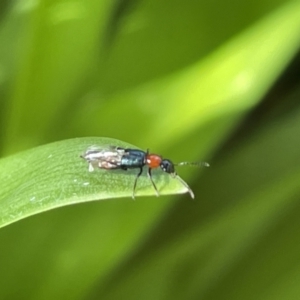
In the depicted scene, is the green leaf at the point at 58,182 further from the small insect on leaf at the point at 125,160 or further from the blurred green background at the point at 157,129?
the blurred green background at the point at 157,129

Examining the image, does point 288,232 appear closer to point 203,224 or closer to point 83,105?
point 203,224

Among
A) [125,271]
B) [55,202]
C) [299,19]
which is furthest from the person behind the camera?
[125,271]

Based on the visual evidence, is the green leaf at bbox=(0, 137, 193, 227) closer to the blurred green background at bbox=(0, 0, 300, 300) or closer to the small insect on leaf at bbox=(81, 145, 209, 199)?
the small insect on leaf at bbox=(81, 145, 209, 199)

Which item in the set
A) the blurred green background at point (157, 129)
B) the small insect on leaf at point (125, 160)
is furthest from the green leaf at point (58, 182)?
the blurred green background at point (157, 129)

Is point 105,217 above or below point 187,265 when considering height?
above

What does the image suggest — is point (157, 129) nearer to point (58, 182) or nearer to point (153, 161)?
point (153, 161)

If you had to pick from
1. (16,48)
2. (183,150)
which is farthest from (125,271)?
(16,48)

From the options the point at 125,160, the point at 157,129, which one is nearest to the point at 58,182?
the point at 125,160
